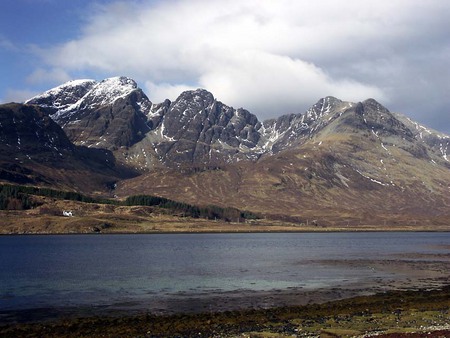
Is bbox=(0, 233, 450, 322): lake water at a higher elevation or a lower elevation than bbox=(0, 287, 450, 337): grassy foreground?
lower

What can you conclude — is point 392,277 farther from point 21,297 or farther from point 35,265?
point 35,265

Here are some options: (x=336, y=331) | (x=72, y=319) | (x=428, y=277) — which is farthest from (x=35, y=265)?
(x=336, y=331)

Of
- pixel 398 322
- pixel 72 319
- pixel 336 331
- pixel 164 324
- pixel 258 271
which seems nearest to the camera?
pixel 336 331

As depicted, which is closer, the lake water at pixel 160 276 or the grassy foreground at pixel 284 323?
the grassy foreground at pixel 284 323

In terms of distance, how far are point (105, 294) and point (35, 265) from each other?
163 feet

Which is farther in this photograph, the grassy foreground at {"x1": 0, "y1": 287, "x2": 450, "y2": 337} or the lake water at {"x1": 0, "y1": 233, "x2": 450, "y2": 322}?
the lake water at {"x1": 0, "y1": 233, "x2": 450, "y2": 322}

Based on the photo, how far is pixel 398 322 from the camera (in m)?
49.3

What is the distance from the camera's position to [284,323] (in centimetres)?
5172

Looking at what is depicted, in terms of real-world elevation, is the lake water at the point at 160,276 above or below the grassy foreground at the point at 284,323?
below

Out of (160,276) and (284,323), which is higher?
(284,323)

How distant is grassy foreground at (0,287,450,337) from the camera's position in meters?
45.7

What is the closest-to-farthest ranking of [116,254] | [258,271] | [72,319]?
[72,319] → [258,271] → [116,254]

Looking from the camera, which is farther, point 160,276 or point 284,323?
point 160,276

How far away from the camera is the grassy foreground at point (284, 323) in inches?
1800
